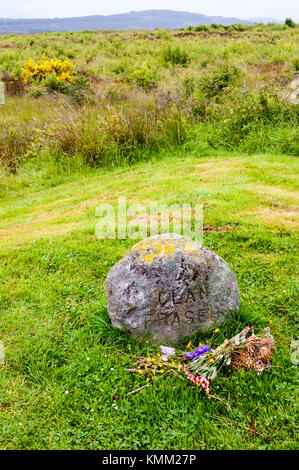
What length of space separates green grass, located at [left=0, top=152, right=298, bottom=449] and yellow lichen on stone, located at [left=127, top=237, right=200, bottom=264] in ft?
2.55

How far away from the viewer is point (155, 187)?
6.92 metres

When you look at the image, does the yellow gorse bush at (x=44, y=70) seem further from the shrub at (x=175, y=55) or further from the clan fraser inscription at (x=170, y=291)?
the clan fraser inscription at (x=170, y=291)

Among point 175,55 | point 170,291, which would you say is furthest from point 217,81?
point 170,291

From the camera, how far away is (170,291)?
298cm

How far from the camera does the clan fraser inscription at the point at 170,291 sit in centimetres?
299

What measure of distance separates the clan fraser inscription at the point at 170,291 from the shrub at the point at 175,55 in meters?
19.7

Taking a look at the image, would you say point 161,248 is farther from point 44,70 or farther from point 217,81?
point 44,70

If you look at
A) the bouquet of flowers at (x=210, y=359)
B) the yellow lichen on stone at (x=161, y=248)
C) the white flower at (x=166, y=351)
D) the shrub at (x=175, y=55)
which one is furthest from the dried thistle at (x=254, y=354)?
the shrub at (x=175, y=55)

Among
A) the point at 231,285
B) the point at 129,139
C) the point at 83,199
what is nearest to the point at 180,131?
the point at 129,139

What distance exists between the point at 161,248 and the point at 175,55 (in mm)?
20137

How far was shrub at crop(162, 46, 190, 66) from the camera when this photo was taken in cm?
2000

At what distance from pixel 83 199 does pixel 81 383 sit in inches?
186
